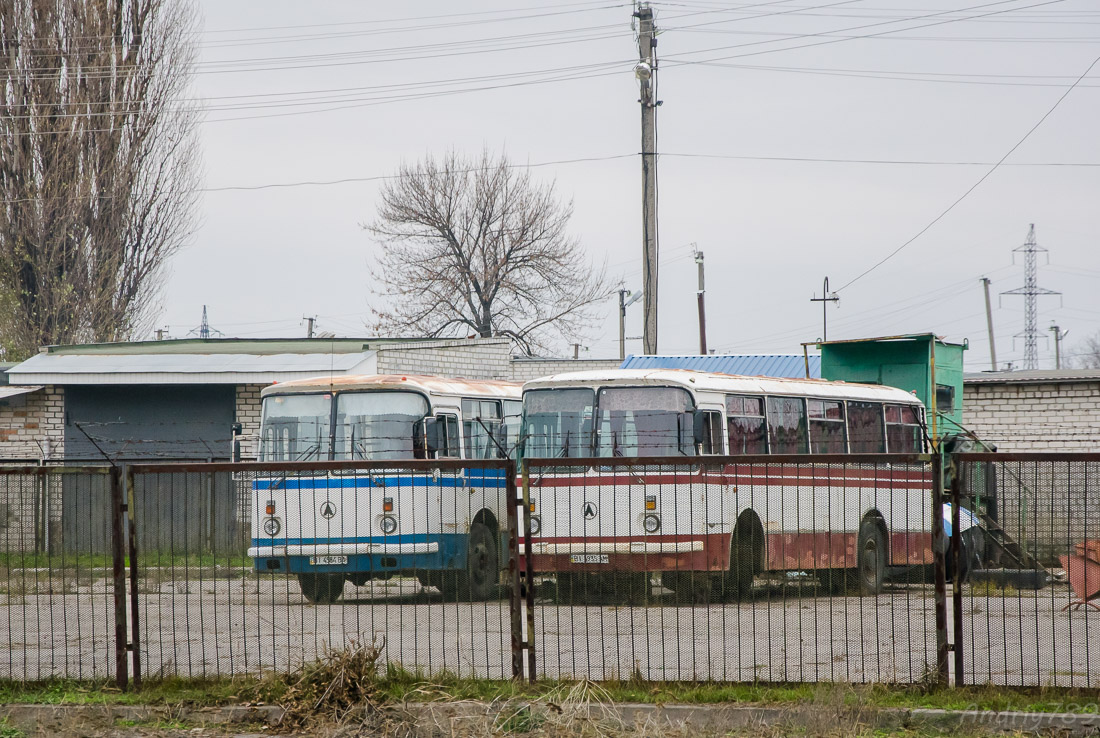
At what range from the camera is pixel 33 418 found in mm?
24453

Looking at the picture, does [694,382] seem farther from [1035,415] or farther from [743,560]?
[1035,415]

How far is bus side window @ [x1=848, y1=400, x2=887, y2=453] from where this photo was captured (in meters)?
17.2

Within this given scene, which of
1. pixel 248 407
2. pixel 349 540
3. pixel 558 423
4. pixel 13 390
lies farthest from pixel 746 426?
pixel 13 390

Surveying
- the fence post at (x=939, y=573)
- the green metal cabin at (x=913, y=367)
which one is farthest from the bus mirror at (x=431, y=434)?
the green metal cabin at (x=913, y=367)

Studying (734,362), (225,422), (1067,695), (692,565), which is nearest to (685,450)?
(692,565)

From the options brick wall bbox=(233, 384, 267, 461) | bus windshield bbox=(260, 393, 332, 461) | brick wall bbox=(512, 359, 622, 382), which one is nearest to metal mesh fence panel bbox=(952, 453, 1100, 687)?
bus windshield bbox=(260, 393, 332, 461)

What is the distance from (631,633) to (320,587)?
2157 millimetres

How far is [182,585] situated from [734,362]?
25150 millimetres

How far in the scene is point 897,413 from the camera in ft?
61.0

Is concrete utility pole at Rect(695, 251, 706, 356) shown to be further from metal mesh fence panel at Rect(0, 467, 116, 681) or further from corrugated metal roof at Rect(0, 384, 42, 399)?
metal mesh fence panel at Rect(0, 467, 116, 681)

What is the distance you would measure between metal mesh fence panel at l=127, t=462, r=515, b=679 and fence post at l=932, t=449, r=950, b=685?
→ 2.84 meters

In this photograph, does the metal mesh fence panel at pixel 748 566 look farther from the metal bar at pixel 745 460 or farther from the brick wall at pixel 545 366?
the brick wall at pixel 545 366

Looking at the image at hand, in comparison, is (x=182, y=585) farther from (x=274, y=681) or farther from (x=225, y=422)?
(x=225, y=422)

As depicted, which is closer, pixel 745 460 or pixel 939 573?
pixel 939 573
